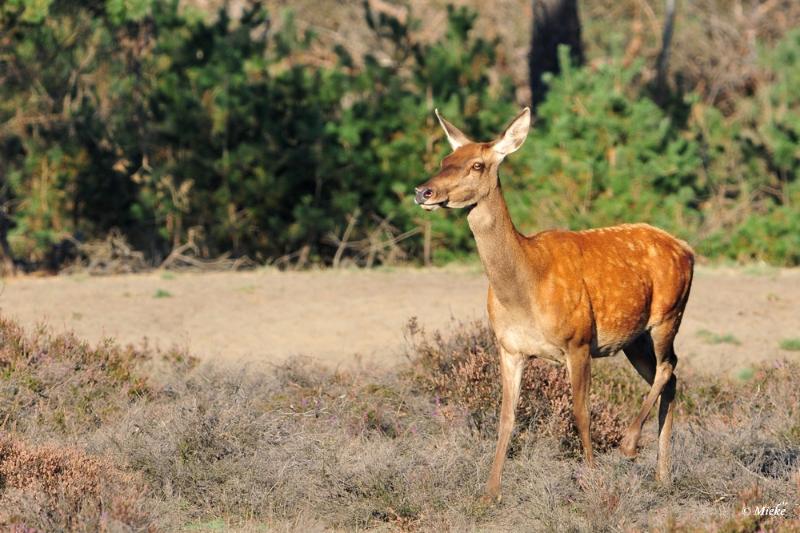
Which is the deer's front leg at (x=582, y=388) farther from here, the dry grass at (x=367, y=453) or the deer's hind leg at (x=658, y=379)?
the deer's hind leg at (x=658, y=379)

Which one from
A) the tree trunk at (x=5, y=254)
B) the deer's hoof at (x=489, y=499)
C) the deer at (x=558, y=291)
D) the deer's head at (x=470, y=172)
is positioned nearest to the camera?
the deer's head at (x=470, y=172)

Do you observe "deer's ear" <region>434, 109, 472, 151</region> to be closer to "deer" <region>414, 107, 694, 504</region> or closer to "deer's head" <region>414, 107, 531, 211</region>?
"deer" <region>414, 107, 694, 504</region>

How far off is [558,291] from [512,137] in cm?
103

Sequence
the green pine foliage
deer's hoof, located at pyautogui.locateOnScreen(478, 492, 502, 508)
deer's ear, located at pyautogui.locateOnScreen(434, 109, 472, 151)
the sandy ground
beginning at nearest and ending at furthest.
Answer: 1. deer's hoof, located at pyautogui.locateOnScreen(478, 492, 502, 508)
2. deer's ear, located at pyautogui.locateOnScreen(434, 109, 472, 151)
3. the sandy ground
4. the green pine foliage

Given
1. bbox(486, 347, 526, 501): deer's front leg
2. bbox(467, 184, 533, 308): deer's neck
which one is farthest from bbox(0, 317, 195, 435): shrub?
bbox(467, 184, 533, 308): deer's neck

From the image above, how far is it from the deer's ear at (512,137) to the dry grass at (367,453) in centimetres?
207

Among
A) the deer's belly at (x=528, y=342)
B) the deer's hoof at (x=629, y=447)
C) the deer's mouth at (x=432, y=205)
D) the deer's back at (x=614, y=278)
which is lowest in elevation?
the deer's hoof at (x=629, y=447)

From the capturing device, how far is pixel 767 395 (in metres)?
10.7

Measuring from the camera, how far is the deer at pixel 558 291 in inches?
323

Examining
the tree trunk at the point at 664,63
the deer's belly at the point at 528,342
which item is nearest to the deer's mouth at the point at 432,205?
the deer's belly at the point at 528,342

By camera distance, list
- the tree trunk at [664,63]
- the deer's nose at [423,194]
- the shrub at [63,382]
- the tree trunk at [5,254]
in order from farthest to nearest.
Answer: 1. the tree trunk at [664,63]
2. the tree trunk at [5,254]
3. the shrub at [63,382]
4. the deer's nose at [423,194]

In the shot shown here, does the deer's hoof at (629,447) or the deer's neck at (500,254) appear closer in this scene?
the deer's neck at (500,254)

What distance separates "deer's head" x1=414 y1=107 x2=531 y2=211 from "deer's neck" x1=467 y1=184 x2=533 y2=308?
0.13 meters

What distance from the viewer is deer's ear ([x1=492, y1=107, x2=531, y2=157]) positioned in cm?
821
